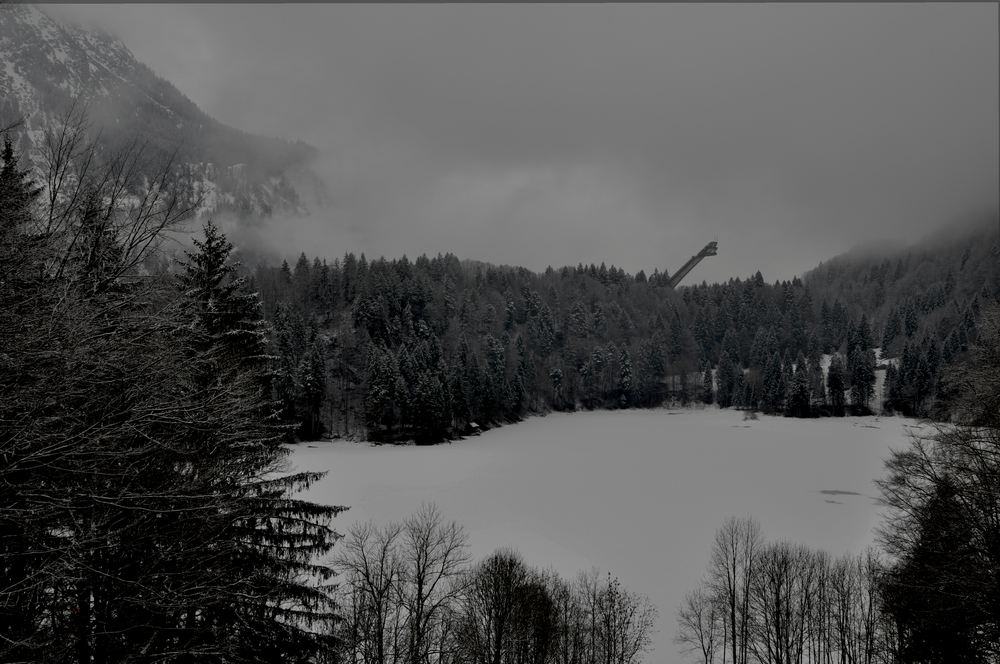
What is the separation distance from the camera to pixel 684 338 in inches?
4653

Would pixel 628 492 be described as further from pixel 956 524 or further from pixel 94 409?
pixel 94 409

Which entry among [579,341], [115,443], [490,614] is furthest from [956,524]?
[579,341]

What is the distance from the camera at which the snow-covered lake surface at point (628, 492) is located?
23172 mm

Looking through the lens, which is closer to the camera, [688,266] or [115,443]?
[115,443]

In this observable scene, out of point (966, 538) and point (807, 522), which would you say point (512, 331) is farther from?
point (966, 538)

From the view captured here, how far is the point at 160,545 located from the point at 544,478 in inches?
1334

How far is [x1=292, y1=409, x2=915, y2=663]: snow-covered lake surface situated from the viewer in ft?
76.0

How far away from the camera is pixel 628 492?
33.8 metres

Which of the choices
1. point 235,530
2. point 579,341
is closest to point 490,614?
point 235,530

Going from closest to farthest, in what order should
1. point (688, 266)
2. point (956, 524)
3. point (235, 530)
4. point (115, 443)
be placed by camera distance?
point (115, 443) → point (956, 524) → point (235, 530) → point (688, 266)

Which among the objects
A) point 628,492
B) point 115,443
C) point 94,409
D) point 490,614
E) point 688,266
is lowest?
point 628,492

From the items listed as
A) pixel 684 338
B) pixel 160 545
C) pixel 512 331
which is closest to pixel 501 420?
pixel 512 331

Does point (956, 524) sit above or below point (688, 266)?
below

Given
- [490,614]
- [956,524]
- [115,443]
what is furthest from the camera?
[490,614]
